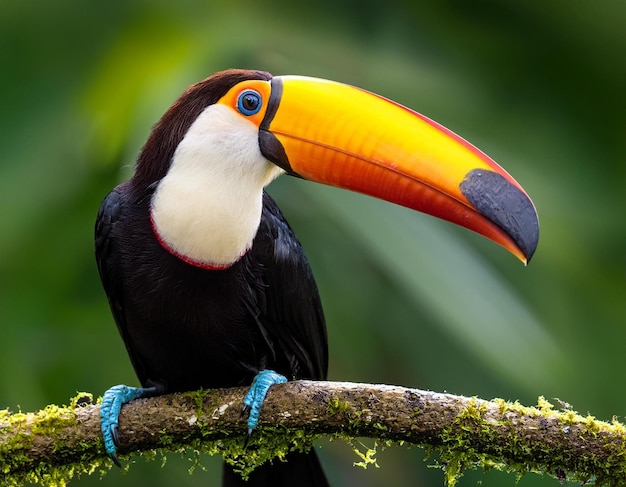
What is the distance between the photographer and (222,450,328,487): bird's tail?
3.50 m

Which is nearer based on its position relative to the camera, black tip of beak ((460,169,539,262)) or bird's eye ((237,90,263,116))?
black tip of beak ((460,169,539,262))

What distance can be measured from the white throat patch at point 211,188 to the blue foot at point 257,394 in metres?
0.41

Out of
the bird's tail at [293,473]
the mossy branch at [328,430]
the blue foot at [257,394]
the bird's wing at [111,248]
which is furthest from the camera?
the bird's tail at [293,473]

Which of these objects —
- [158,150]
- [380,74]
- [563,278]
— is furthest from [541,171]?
[158,150]

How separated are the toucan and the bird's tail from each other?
1.27 feet

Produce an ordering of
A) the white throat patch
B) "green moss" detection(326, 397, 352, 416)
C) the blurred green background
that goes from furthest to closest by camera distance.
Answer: the blurred green background → the white throat patch → "green moss" detection(326, 397, 352, 416)

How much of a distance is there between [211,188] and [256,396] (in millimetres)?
702

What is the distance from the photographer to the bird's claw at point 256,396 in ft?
9.83

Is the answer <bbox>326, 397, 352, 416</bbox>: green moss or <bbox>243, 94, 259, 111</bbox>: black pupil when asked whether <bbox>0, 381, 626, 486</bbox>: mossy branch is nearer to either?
<bbox>326, 397, 352, 416</bbox>: green moss

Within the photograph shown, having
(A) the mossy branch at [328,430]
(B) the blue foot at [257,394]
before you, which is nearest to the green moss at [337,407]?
(A) the mossy branch at [328,430]

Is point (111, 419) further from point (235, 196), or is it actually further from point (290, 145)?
point (290, 145)

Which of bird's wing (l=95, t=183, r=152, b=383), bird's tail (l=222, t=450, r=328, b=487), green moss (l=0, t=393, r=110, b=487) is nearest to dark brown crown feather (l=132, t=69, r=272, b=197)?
bird's wing (l=95, t=183, r=152, b=383)

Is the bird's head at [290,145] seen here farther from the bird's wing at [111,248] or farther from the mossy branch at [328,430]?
the mossy branch at [328,430]

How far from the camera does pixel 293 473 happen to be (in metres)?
3.51
